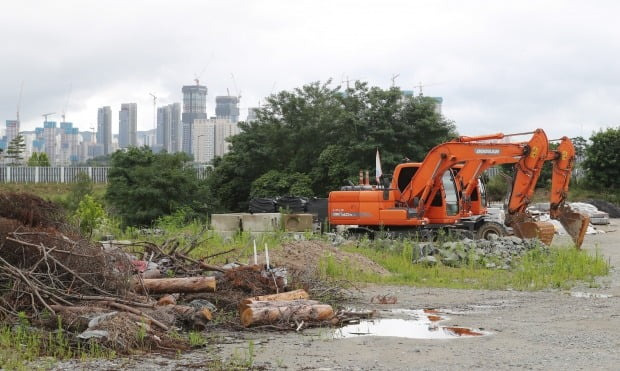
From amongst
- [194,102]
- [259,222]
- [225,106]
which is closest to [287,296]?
[259,222]

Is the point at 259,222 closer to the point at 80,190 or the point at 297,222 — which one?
the point at 297,222

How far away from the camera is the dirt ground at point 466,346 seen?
8539 millimetres

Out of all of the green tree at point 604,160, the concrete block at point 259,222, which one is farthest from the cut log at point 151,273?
the green tree at point 604,160

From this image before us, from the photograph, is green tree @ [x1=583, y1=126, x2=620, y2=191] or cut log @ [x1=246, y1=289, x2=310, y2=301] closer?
cut log @ [x1=246, y1=289, x2=310, y2=301]

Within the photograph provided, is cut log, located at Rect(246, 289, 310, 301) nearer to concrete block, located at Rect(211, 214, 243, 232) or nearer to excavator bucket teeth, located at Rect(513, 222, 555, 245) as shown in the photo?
excavator bucket teeth, located at Rect(513, 222, 555, 245)

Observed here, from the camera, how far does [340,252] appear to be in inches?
717

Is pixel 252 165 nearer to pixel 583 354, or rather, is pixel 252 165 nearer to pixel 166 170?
pixel 166 170

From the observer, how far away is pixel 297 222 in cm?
2523

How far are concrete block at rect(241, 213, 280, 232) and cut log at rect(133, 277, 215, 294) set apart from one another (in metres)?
12.7

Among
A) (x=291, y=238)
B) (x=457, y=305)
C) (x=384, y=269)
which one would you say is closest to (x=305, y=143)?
(x=291, y=238)

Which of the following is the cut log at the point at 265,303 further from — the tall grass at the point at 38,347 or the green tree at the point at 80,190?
the green tree at the point at 80,190

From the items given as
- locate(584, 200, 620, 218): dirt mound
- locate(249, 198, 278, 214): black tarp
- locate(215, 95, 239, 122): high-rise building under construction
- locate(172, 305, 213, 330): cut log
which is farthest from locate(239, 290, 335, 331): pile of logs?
locate(215, 95, 239, 122): high-rise building under construction

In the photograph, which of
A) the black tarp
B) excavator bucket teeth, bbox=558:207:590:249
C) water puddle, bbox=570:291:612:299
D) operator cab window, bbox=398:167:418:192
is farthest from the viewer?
→ the black tarp

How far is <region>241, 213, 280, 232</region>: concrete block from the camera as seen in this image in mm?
24750
